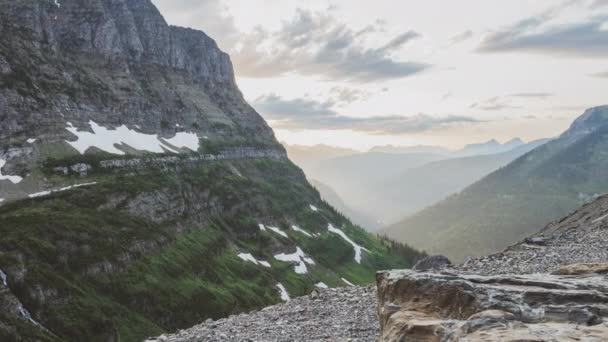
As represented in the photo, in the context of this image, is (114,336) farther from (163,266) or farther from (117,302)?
(163,266)

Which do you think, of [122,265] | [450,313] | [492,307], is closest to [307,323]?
[450,313]

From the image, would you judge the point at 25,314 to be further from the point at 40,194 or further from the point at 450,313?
the point at 450,313

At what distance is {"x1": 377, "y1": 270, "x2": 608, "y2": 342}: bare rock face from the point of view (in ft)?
42.7

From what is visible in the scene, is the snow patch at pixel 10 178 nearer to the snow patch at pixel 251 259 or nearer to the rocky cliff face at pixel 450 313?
the snow patch at pixel 251 259

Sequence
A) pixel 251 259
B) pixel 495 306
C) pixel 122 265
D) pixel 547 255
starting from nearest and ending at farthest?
pixel 495 306 → pixel 547 255 → pixel 122 265 → pixel 251 259

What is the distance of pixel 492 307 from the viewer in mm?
15164

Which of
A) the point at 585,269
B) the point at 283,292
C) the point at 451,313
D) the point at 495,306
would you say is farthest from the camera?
the point at 283,292

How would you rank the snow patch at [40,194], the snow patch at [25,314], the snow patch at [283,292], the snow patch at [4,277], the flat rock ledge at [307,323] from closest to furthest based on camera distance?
the flat rock ledge at [307,323], the snow patch at [25,314], the snow patch at [4,277], the snow patch at [40,194], the snow patch at [283,292]

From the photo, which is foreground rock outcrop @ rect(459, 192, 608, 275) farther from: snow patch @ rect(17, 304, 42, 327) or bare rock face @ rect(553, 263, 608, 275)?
snow patch @ rect(17, 304, 42, 327)

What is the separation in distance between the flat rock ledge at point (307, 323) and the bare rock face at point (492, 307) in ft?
17.4

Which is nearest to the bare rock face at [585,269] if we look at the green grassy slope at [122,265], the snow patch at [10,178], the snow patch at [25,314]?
the snow patch at [25,314]

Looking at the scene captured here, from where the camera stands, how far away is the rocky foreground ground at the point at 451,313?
13.5 m

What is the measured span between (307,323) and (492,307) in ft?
43.1

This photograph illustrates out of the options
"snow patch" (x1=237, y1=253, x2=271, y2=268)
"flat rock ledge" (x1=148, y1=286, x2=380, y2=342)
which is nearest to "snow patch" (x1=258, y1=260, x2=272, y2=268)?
"snow patch" (x1=237, y1=253, x2=271, y2=268)
